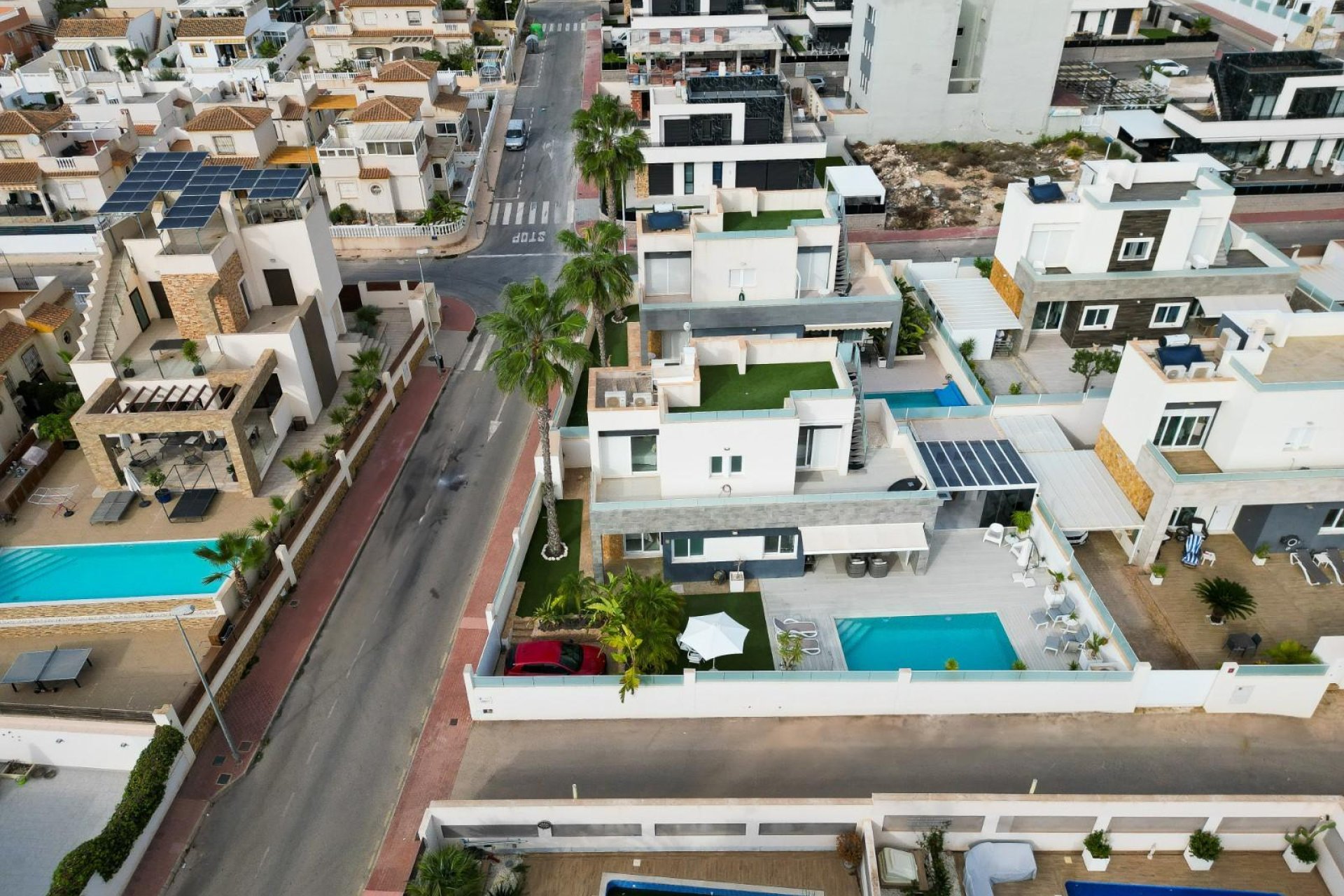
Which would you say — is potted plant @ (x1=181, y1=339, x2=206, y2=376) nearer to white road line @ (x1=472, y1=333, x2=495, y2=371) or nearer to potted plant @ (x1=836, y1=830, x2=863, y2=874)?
white road line @ (x1=472, y1=333, x2=495, y2=371)

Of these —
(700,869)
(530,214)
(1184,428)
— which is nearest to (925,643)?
(700,869)

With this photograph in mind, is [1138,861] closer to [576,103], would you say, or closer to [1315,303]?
[1315,303]

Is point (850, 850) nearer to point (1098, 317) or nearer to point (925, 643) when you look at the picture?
point (925, 643)

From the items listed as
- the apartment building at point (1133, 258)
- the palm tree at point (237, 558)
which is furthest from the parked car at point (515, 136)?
the palm tree at point (237, 558)

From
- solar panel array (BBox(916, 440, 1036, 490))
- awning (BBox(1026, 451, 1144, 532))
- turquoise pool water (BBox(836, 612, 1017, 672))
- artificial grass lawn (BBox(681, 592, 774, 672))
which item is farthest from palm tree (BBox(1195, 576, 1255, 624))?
artificial grass lawn (BBox(681, 592, 774, 672))

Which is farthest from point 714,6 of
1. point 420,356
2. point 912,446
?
point 912,446

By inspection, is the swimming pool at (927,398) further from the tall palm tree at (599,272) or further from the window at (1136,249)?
the tall palm tree at (599,272)
